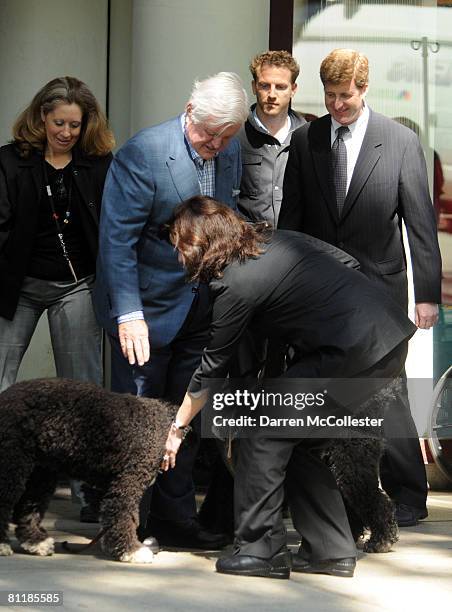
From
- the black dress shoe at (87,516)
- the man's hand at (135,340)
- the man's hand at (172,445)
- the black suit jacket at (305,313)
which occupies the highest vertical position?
the black suit jacket at (305,313)

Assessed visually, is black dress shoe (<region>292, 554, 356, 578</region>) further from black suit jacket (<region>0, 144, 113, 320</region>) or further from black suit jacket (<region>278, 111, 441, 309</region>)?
black suit jacket (<region>0, 144, 113, 320</region>)

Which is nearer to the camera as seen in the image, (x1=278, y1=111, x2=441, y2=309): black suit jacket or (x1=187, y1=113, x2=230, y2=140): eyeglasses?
(x1=187, y1=113, x2=230, y2=140): eyeglasses

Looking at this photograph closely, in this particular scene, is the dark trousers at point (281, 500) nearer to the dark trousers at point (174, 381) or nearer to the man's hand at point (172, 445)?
the man's hand at point (172, 445)

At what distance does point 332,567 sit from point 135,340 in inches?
46.6

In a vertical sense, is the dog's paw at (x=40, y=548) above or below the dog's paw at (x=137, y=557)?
below

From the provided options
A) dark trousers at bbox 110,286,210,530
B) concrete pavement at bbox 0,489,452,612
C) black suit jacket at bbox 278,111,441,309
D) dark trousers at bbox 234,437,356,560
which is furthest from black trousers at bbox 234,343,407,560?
black suit jacket at bbox 278,111,441,309

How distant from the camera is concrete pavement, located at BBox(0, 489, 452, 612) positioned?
480 centimetres

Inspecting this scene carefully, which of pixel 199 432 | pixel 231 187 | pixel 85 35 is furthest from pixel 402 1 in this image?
pixel 199 432

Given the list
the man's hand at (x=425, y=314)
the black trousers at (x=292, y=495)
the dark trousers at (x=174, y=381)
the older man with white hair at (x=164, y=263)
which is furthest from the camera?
the man's hand at (x=425, y=314)

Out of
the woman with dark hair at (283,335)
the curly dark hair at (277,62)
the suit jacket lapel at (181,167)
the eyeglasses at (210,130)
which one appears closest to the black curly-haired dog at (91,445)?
the woman with dark hair at (283,335)

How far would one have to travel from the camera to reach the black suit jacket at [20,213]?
20.6 feet

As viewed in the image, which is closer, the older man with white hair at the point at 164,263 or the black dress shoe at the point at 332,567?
the black dress shoe at the point at 332,567

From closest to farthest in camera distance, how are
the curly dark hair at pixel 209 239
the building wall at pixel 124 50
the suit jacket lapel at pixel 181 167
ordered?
the curly dark hair at pixel 209 239
the suit jacket lapel at pixel 181 167
the building wall at pixel 124 50

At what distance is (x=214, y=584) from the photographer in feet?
16.8
